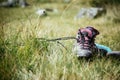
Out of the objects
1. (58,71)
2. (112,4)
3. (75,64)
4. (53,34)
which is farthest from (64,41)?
(112,4)

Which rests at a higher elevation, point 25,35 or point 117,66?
point 25,35

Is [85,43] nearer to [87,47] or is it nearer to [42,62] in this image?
[87,47]

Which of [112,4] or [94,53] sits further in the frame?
[112,4]

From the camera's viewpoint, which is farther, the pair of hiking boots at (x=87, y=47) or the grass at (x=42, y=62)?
the pair of hiking boots at (x=87, y=47)

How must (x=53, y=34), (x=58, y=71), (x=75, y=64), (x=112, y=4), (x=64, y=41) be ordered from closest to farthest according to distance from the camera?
(x=58, y=71)
(x=75, y=64)
(x=64, y=41)
(x=53, y=34)
(x=112, y=4)

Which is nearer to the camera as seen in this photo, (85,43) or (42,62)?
(42,62)

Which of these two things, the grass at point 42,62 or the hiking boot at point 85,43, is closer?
the grass at point 42,62

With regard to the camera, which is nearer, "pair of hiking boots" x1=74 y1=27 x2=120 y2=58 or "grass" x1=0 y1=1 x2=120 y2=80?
"grass" x1=0 y1=1 x2=120 y2=80

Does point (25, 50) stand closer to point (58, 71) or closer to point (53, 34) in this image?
point (58, 71)

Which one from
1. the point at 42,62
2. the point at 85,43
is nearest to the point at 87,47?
the point at 85,43

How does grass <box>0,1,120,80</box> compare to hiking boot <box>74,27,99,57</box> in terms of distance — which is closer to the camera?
grass <box>0,1,120,80</box>

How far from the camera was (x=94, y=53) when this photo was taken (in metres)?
2.70

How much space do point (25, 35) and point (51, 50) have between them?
278 millimetres

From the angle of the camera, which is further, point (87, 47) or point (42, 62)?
point (87, 47)
